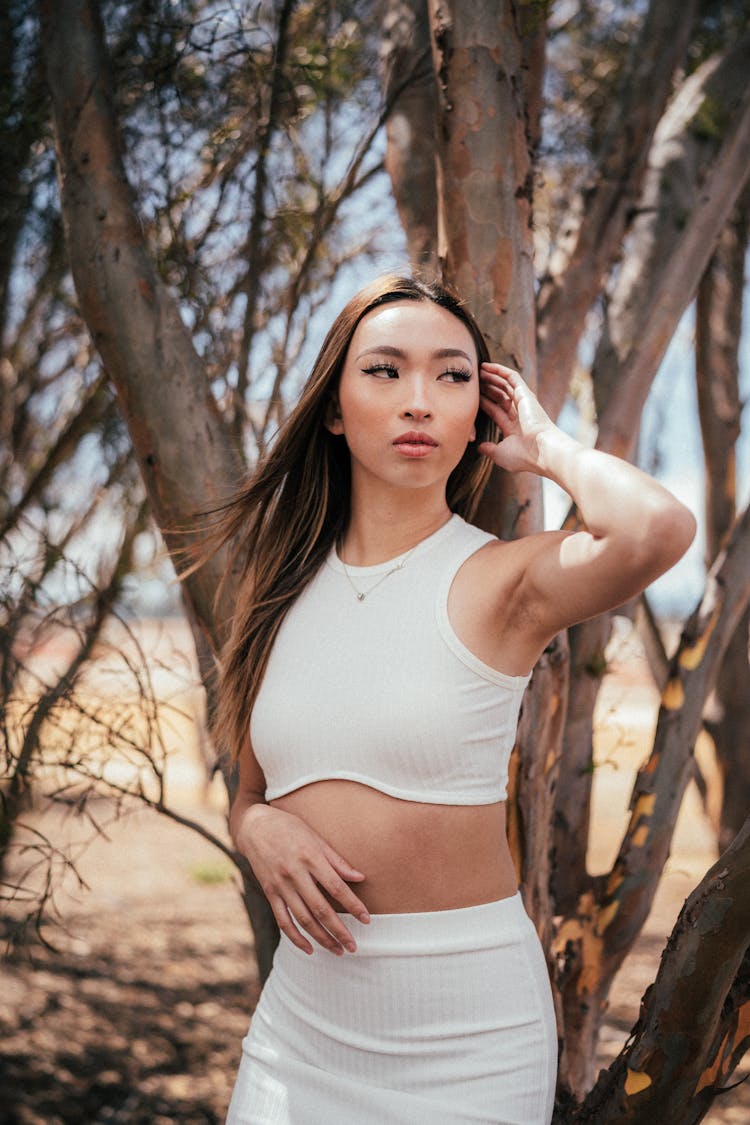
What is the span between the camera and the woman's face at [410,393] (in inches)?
65.1

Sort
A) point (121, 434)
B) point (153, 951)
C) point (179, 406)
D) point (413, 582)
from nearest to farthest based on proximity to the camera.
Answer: point (413, 582) < point (179, 406) < point (121, 434) < point (153, 951)

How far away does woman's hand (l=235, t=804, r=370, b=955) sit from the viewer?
5.01 feet

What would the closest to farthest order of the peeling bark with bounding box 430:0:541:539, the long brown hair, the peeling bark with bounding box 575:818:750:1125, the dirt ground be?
1. the peeling bark with bounding box 575:818:750:1125
2. the long brown hair
3. the peeling bark with bounding box 430:0:541:539
4. the dirt ground

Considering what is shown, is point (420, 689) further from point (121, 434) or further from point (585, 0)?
point (585, 0)

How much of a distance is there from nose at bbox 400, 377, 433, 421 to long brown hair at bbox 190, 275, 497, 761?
0.20 metres

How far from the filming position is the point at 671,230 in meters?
3.26

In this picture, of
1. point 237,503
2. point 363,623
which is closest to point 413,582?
point 363,623

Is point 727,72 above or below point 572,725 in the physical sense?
above

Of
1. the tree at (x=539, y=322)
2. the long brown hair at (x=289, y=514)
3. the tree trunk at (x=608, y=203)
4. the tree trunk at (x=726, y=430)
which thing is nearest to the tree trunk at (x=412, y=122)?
the tree at (x=539, y=322)

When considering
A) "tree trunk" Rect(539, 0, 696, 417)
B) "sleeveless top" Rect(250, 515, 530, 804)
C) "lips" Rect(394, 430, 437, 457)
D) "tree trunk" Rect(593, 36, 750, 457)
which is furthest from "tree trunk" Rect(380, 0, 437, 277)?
"sleeveless top" Rect(250, 515, 530, 804)

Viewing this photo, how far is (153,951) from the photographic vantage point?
5637mm

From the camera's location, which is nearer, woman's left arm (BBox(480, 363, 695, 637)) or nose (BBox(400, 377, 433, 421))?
woman's left arm (BBox(480, 363, 695, 637))

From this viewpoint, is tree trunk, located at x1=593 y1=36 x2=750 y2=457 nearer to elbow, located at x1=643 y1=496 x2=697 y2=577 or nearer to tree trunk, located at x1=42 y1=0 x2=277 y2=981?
tree trunk, located at x1=42 y1=0 x2=277 y2=981

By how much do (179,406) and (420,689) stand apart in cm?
101
